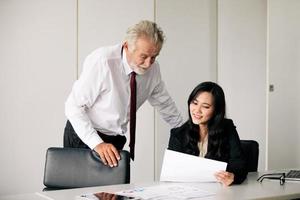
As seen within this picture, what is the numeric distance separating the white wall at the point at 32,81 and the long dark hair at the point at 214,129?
1.70 metres

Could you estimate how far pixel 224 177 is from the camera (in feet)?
6.34

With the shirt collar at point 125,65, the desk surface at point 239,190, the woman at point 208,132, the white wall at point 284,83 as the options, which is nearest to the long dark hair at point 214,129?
the woman at point 208,132

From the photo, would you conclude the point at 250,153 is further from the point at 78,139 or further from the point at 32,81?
the point at 32,81

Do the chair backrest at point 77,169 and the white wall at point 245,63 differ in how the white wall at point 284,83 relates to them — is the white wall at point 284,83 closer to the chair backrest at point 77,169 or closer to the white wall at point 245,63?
the white wall at point 245,63

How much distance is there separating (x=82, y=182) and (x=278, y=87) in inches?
88.5

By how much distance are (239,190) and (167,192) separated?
298mm

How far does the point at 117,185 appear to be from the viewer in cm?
191

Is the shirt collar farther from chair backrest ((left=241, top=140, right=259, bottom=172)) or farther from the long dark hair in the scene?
chair backrest ((left=241, top=140, right=259, bottom=172))

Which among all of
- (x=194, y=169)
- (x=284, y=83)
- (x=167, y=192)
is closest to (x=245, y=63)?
(x=284, y=83)

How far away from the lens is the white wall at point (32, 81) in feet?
11.7

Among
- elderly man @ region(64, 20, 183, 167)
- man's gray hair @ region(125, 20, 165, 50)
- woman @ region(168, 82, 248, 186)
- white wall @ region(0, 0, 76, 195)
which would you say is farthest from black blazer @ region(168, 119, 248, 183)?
white wall @ region(0, 0, 76, 195)

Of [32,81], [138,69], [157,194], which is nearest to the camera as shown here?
[157,194]

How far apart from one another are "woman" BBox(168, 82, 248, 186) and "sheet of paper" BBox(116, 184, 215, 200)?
40cm

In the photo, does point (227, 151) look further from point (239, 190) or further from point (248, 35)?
point (248, 35)
